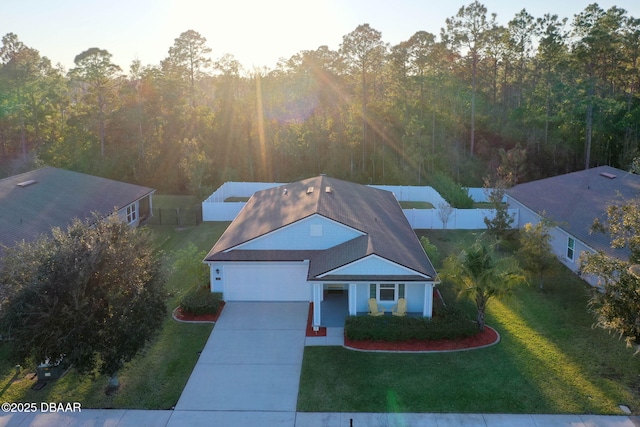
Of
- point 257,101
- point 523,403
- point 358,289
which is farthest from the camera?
point 257,101

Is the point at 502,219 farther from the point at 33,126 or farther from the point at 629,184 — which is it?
the point at 33,126

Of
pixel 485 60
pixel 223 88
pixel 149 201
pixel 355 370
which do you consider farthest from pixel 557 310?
pixel 223 88

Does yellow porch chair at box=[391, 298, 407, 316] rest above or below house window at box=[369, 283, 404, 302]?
below

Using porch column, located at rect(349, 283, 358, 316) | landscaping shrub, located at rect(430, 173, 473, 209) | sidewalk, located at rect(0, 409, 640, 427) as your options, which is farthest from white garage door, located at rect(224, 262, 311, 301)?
landscaping shrub, located at rect(430, 173, 473, 209)

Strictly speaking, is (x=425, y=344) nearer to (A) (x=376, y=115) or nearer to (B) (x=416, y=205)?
(B) (x=416, y=205)

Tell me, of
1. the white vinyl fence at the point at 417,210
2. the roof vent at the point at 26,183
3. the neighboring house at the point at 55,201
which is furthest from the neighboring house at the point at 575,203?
the roof vent at the point at 26,183

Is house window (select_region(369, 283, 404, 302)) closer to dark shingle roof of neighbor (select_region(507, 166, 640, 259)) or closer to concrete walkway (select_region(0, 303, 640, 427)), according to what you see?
concrete walkway (select_region(0, 303, 640, 427))
